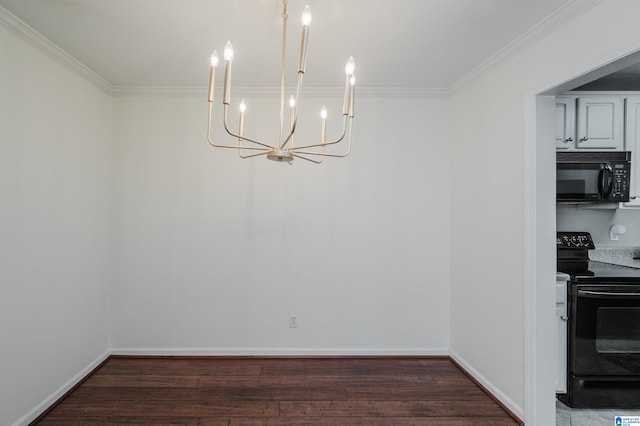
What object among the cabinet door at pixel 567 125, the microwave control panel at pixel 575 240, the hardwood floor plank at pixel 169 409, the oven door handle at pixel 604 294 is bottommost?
the hardwood floor plank at pixel 169 409

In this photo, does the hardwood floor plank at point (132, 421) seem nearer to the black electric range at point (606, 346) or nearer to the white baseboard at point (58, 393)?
the white baseboard at point (58, 393)

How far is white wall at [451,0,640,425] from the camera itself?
1872 millimetres

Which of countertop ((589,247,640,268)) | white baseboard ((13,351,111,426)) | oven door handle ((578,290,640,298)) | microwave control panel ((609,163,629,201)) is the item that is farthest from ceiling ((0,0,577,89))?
white baseboard ((13,351,111,426))

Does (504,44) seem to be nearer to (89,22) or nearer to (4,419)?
(89,22)

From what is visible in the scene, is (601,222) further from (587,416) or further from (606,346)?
(587,416)

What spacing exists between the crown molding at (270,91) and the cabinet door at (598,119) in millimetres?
1117

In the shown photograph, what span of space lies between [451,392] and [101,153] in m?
3.64

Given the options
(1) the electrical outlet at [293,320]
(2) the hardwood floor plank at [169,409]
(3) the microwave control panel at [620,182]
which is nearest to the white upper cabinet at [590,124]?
(3) the microwave control panel at [620,182]

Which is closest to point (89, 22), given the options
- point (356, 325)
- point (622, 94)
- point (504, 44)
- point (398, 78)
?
point (398, 78)

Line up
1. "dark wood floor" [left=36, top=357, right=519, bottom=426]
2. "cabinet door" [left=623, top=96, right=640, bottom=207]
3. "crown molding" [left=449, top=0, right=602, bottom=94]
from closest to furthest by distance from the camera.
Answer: "crown molding" [left=449, top=0, right=602, bottom=94], "dark wood floor" [left=36, top=357, right=519, bottom=426], "cabinet door" [left=623, top=96, right=640, bottom=207]

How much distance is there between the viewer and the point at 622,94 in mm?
2729

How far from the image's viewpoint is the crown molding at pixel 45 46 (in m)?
2.00

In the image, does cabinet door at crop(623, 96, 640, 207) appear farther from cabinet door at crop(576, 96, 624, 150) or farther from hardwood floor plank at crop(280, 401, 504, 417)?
hardwood floor plank at crop(280, 401, 504, 417)

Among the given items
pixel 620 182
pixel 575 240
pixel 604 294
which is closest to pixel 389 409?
pixel 604 294
